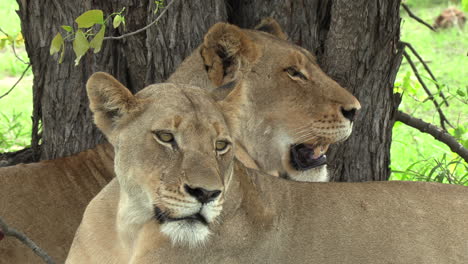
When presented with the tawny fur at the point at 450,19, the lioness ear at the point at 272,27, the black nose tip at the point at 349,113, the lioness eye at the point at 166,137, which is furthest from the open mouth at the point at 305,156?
the tawny fur at the point at 450,19

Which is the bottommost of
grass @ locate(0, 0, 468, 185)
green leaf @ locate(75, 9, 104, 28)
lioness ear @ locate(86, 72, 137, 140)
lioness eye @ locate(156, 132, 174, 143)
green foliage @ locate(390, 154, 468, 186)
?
grass @ locate(0, 0, 468, 185)

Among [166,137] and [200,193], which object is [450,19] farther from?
[200,193]

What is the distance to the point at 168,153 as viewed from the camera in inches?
88.2

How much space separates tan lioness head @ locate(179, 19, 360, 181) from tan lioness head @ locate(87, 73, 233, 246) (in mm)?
591

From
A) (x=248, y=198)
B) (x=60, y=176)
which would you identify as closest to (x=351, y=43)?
(x=248, y=198)

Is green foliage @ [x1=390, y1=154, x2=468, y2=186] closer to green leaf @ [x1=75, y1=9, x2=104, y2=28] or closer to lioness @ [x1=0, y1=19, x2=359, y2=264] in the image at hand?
lioness @ [x1=0, y1=19, x2=359, y2=264]

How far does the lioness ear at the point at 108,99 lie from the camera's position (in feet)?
7.67

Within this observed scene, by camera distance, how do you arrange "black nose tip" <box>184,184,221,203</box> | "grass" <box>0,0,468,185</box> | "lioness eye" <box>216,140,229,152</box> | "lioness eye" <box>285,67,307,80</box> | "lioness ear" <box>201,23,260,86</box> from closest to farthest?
"black nose tip" <box>184,184,221,203</box>
"lioness eye" <box>216,140,229,152</box>
"lioness ear" <box>201,23,260,86</box>
"lioness eye" <box>285,67,307,80</box>
"grass" <box>0,0,468,185</box>

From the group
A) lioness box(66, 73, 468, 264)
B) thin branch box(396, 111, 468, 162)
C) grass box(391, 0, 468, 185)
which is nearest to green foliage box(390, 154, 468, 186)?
grass box(391, 0, 468, 185)

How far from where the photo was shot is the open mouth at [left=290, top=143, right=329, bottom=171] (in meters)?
Result: 3.18

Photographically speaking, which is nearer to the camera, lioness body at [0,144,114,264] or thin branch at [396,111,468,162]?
lioness body at [0,144,114,264]

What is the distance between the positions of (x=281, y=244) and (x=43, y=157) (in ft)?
5.10

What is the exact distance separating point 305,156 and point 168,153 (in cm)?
107

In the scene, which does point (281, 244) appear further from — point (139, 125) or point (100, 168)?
point (100, 168)
